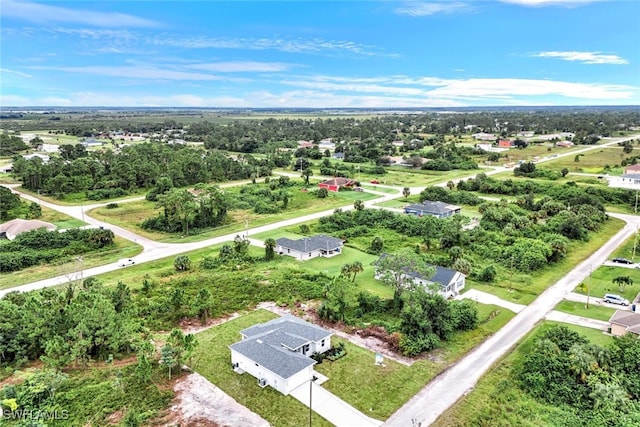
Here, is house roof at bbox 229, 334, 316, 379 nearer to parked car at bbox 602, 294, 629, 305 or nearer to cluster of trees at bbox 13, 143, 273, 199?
parked car at bbox 602, 294, 629, 305

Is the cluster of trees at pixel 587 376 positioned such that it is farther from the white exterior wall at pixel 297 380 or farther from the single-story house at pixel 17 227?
the single-story house at pixel 17 227

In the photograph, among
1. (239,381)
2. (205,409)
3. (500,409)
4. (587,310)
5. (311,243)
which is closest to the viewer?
(500,409)

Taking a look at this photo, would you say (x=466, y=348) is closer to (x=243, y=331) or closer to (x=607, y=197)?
(x=243, y=331)

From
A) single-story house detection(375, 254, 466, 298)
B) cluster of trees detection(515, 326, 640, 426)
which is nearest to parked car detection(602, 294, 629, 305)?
cluster of trees detection(515, 326, 640, 426)

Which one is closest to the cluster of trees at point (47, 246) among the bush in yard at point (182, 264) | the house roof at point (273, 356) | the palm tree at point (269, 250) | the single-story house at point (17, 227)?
the single-story house at point (17, 227)

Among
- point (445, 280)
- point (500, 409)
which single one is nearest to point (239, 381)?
point (500, 409)

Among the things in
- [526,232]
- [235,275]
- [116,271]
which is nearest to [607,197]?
[526,232]

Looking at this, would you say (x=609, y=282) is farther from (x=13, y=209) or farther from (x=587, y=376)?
(x=13, y=209)
